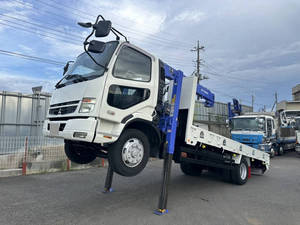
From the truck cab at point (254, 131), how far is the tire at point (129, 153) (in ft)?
31.3

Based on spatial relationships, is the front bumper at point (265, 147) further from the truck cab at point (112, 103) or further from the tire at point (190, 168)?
the truck cab at point (112, 103)

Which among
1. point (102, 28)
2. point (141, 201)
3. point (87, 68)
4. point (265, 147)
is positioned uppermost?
point (102, 28)

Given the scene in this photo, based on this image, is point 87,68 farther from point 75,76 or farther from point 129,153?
point 129,153

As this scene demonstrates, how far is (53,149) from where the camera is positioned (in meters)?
8.23

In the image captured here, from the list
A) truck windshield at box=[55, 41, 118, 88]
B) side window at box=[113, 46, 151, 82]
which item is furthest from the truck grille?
side window at box=[113, 46, 151, 82]

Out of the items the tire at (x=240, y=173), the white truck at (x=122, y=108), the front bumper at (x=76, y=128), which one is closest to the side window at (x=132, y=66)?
the white truck at (x=122, y=108)

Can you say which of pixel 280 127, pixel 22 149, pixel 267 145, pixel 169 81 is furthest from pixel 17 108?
pixel 280 127

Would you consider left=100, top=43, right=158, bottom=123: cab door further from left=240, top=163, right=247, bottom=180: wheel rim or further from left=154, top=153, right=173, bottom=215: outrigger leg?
left=240, top=163, right=247, bottom=180: wheel rim

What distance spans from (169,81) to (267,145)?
9826 mm

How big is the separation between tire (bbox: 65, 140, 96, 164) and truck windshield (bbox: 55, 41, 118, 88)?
1.19 meters

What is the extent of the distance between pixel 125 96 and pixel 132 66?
22.8 inches

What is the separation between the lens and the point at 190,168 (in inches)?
309

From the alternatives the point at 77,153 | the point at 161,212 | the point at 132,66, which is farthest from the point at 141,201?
the point at 132,66

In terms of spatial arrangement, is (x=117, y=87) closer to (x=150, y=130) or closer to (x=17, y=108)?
(x=150, y=130)
